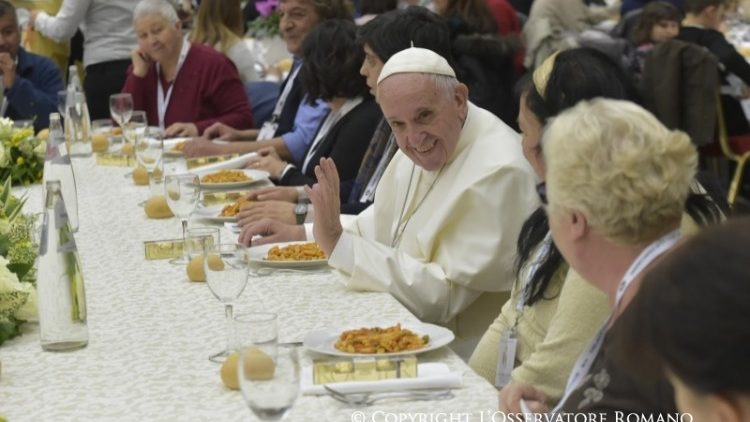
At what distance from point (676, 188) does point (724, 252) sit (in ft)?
2.68

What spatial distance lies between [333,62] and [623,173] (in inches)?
106

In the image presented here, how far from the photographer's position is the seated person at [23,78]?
6.11 metres

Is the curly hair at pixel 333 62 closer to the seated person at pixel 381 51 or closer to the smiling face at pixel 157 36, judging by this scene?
the seated person at pixel 381 51

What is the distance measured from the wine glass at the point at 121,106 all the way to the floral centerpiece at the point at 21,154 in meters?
0.61

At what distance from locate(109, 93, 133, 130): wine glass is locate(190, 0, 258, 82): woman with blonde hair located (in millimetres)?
1707

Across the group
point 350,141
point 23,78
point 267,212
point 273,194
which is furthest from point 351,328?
point 23,78

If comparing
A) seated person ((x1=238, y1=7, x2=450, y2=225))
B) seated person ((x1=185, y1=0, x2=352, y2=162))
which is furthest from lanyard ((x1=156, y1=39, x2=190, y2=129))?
seated person ((x1=238, y1=7, x2=450, y2=225))

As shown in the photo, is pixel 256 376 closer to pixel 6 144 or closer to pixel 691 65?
pixel 6 144

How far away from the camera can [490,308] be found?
10.2 ft

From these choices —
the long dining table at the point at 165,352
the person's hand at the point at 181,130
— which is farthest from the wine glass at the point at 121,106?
the long dining table at the point at 165,352

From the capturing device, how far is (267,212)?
3.46 m

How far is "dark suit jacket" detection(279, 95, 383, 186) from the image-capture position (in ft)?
14.2

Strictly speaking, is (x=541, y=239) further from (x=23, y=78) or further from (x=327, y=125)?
(x=23, y=78)

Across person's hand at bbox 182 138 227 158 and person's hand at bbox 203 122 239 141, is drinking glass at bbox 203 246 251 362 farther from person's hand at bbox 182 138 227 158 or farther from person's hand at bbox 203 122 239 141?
person's hand at bbox 203 122 239 141
